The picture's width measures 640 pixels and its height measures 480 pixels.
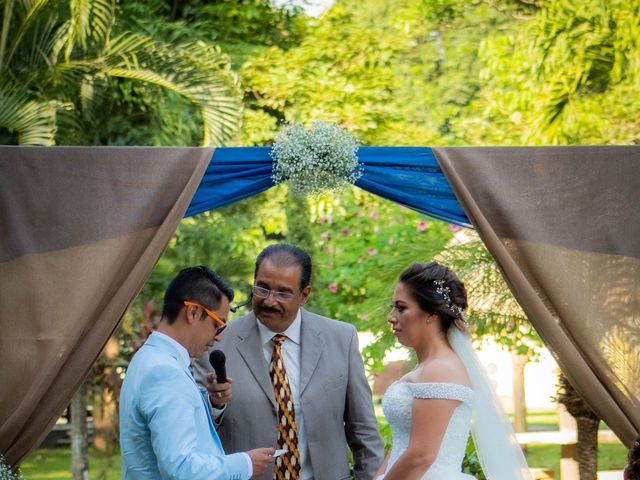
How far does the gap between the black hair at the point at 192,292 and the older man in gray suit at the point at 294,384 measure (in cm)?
92

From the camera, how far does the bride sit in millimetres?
4387

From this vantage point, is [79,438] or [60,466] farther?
[60,466]

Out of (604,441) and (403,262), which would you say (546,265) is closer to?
(403,262)

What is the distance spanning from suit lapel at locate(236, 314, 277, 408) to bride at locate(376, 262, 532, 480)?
0.64 metres

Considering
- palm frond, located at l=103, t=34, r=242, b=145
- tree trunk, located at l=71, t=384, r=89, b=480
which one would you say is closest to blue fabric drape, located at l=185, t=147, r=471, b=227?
palm frond, located at l=103, t=34, r=242, b=145

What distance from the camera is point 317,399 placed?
16.3 feet

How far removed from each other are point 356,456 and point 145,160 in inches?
67.7

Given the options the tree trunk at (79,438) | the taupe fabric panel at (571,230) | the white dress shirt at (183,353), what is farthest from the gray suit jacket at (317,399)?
the tree trunk at (79,438)

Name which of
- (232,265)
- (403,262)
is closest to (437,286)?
Answer: (403,262)

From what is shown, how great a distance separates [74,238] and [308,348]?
3.93ft

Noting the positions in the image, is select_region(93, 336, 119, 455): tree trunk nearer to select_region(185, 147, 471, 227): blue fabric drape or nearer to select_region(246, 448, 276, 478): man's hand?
select_region(185, 147, 471, 227): blue fabric drape

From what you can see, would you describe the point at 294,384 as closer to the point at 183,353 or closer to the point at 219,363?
the point at 219,363

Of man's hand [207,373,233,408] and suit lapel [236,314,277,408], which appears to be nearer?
man's hand [207,373,233,408]

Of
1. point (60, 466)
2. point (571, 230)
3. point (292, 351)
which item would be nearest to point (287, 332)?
point (292, 351)
